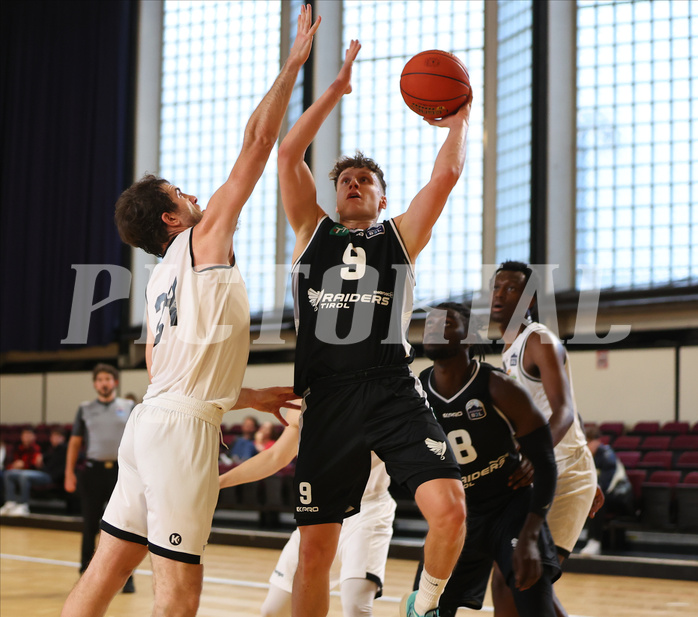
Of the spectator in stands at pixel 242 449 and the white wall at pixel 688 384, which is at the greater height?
the white wall at pixel 688 384

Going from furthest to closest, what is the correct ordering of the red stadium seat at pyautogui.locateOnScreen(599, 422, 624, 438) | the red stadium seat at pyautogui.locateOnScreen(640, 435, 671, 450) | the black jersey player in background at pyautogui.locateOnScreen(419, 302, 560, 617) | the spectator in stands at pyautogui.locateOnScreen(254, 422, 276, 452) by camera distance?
the red stadium seat at pyautogui.locateOnScreen(599, 422, 624, 438)
the spectator in stands at pyautogui.locateOnScreen(254, 422, 276, 452)
the red stadium seat at pyautogui.locateOnScreen(640, 435, 671, 450)
the black jersey player in background at pyautogui.locateOnScreen(419, 302, 560, 617)

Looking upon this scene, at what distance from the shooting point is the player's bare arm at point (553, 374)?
142 inches

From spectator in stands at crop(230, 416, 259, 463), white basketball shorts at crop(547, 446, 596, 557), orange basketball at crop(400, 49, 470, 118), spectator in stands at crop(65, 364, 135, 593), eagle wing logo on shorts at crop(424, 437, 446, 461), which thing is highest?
orange basketball at crop(400, 49, 470, 118)

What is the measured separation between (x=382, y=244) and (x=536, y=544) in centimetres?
135

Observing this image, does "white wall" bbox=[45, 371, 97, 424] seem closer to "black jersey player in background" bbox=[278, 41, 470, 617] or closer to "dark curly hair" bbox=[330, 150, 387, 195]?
"dark curly hair" bbox=[330, 150, 387, 195]

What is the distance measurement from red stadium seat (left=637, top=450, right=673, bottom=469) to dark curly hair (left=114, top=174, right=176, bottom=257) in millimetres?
8685

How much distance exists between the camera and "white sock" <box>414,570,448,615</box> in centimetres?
295

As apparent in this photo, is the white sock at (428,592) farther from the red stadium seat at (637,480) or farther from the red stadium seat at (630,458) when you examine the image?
the red stadium seat at (630,458)

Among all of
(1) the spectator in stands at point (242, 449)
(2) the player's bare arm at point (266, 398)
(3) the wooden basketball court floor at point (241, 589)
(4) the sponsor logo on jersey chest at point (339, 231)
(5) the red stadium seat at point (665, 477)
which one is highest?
(4) the sponsor logo on jersey chest at point (339, 231)

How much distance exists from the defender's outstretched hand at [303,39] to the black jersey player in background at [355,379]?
7.0 inches

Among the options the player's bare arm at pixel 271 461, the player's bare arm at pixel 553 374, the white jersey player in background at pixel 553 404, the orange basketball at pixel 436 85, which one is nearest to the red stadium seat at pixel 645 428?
the white jersey player in background at pixel 553 404

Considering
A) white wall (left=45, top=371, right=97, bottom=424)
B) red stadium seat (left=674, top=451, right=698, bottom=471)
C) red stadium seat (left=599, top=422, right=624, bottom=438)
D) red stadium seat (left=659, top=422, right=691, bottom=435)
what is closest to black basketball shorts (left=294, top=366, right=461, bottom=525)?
red stadium seat (left=674, top=451, right=698, bottom=471)

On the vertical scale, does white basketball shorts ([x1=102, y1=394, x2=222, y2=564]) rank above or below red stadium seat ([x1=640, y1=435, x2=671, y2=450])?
above

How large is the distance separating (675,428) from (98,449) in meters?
8.29
